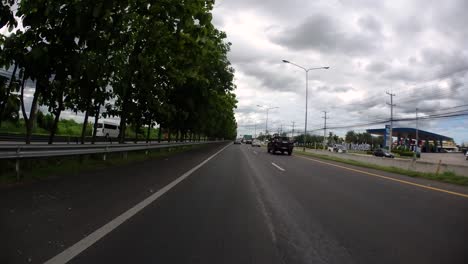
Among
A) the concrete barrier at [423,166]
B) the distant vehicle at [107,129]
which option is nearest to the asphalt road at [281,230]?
the concrete barrier at [423,166]

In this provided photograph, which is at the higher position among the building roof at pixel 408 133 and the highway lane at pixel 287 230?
the building roof at pixel 408 133

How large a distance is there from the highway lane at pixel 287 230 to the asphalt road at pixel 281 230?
12 millimetres

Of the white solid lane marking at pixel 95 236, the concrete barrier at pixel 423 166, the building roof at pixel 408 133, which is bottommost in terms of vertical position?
the white solid lane marking at pixel 95 236

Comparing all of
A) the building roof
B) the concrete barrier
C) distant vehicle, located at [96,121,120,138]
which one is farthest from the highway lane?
the building roof

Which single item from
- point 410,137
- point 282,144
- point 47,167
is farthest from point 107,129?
point 410,137

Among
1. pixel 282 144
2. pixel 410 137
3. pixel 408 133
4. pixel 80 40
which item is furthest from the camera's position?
pixel 410 137

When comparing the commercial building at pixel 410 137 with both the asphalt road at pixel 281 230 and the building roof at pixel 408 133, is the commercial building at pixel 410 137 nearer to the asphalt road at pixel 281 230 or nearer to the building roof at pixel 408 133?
the building roof at pixel 408 133

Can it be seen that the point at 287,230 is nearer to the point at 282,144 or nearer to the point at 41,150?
the point at 41,150

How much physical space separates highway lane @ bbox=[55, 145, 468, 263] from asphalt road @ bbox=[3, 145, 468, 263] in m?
0.01

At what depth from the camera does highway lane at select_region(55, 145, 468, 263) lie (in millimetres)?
4430

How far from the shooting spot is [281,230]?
5.68m

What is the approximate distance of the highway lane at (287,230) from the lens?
4.43 meters

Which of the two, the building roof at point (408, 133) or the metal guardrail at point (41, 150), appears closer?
the metal guardrail at point (41, 150)

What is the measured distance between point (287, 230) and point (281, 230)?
0.09 m
